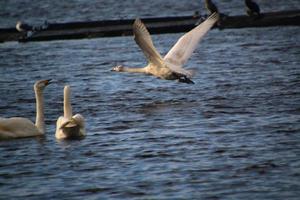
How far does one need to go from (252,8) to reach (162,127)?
1889 centimetres

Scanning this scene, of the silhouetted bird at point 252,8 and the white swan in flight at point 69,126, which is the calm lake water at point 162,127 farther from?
the silhouetted bird at point 252,8

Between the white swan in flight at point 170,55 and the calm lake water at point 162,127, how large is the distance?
57 cm

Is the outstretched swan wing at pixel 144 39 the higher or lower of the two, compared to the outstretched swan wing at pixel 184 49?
higher

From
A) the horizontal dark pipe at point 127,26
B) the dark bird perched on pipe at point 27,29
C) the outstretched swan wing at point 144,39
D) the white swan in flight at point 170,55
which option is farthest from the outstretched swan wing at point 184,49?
the dark bird perched on pipe at point 27,29

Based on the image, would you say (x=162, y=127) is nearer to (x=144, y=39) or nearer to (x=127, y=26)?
(x=144, y=39)

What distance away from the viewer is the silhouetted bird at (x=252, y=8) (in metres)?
34.8

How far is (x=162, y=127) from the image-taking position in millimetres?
16922

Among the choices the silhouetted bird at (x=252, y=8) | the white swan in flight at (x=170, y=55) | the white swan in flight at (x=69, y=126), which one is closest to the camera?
the white swan in flight at (x=69, y=126)

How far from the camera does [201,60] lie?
2786 centimetres

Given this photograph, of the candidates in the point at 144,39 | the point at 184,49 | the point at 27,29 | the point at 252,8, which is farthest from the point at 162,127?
the point at 27,29

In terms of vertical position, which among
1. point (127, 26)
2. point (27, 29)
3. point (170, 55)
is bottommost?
point (170, 55)

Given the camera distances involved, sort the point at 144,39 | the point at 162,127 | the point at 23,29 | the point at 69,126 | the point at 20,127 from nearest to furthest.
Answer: the point at 69,126
the point at 20,127
the point at 162,127
the point at 144,39
the point at 23,29

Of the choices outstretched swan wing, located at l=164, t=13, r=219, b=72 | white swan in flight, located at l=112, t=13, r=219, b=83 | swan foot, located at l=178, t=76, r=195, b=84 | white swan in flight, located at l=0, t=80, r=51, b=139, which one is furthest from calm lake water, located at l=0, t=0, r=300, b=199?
outstretched swan wing, located at l=164, t=13, r=219, b=72

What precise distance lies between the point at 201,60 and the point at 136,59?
74.3 inches
